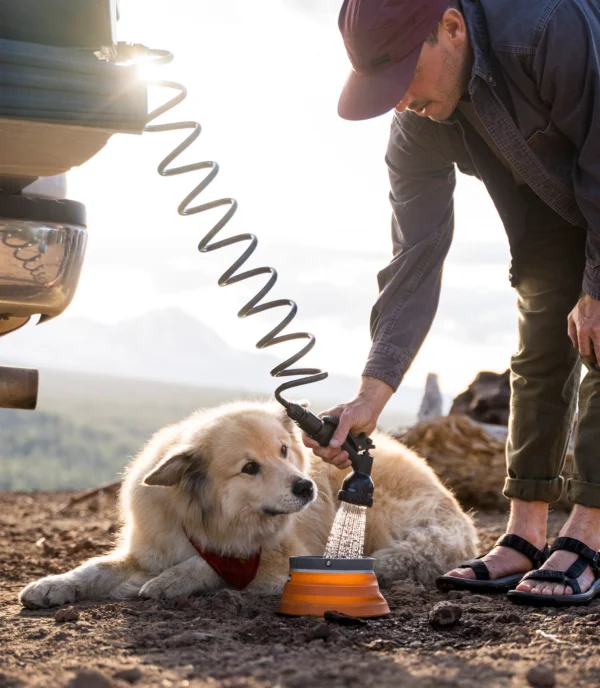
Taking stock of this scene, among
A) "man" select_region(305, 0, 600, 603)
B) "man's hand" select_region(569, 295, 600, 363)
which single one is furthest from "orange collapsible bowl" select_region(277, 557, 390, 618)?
"man's hand" select_region(569, 295, 600, 363)

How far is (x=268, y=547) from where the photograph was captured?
13.5ft

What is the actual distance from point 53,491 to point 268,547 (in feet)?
22.2

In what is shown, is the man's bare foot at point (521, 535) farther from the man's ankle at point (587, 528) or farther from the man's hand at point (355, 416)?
the man's hand at point (355, 416)

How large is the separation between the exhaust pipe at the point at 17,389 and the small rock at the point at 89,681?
1.81 m

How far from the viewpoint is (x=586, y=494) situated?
3.56 metres

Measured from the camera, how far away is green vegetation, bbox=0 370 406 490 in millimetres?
41781

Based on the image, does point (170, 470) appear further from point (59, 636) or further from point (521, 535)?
point (521, 535)

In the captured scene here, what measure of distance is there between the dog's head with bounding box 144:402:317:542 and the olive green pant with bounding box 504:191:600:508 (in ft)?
3.15

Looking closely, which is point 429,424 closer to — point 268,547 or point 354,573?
point 268,547

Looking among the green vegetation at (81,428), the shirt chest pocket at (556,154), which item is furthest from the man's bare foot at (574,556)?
the green vegetation at (81,428)

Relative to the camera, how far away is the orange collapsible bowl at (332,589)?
3.12m

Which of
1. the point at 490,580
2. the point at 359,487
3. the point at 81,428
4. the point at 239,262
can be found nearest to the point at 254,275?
the point at 239,262

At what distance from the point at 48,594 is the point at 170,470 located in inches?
27.2

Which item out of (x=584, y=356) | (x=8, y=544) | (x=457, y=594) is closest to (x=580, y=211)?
(x=584, y=356)
